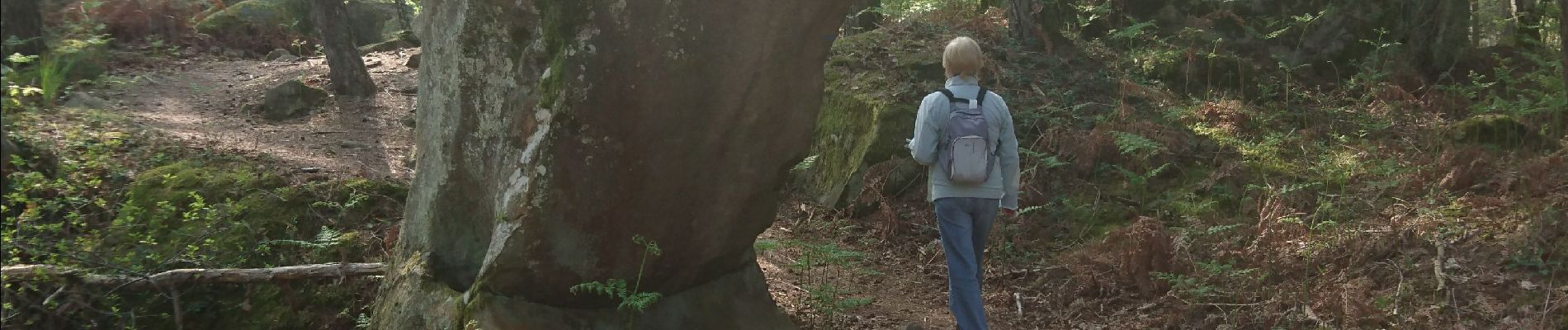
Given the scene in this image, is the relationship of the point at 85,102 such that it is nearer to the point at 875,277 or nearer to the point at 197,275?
the point at 197,275

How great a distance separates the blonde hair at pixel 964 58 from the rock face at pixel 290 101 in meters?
7.58

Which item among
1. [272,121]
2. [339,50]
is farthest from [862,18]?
[272,121]

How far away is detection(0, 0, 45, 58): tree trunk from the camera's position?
9562 millimetres

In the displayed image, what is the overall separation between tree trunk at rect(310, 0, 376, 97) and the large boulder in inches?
212

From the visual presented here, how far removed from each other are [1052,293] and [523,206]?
3989mm

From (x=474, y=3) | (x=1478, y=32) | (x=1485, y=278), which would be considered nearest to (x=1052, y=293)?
(x=1485, y=278)

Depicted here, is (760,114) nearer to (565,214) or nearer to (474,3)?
(565,214)

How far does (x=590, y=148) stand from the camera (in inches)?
181

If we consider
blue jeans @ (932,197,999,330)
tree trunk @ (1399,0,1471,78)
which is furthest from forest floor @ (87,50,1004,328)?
tree trunk @ (1399,0,1471,78)

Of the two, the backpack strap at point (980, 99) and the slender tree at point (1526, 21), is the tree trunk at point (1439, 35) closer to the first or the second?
the slender tree at point (1526, 21)

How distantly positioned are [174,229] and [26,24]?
551 cm

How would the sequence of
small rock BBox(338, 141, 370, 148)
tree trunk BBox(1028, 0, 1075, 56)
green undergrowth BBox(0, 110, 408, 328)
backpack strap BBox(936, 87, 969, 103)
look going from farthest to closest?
tree trunk BBox(1028, 0, 1075, 56)
small rock BBox(338, 141, 370, 148)
green undergrowth BBox(0, 110, 408, 328)
backpack strap BBox(936, 87, 969, 103)

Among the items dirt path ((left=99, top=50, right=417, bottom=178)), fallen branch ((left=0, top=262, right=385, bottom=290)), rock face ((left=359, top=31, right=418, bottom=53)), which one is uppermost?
rock face ((left=359, top=31, right=418, bottom=53))

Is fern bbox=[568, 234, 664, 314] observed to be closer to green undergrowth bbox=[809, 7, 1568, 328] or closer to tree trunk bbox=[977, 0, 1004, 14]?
green undergrowth bbox=[809, 7, 1568, 328]
